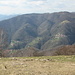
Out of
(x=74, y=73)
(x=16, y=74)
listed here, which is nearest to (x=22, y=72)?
(x=16, y=74)

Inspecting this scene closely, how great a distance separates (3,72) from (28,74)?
101 inches

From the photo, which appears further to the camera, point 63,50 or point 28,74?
point 63,50

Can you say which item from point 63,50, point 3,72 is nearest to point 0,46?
point 63,50

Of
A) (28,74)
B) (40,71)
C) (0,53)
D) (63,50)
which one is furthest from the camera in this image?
(63,50)

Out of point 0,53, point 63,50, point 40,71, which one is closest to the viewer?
point 40,71

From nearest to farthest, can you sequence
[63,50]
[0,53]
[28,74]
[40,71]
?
[28,74] → [40,71] → [0,53] → [63,50]

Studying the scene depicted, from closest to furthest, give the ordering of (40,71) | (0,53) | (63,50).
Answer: (40,71)
(0,53)
(63,50)

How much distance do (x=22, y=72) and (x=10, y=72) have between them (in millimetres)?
1207

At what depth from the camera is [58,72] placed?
16.3 metres

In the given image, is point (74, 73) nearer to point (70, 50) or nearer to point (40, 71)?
point (40, 71)

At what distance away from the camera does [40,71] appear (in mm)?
16656

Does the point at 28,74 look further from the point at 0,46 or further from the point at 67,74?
→ the point at 0,46

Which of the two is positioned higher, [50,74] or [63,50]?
[50,74]

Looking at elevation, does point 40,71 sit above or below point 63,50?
above
